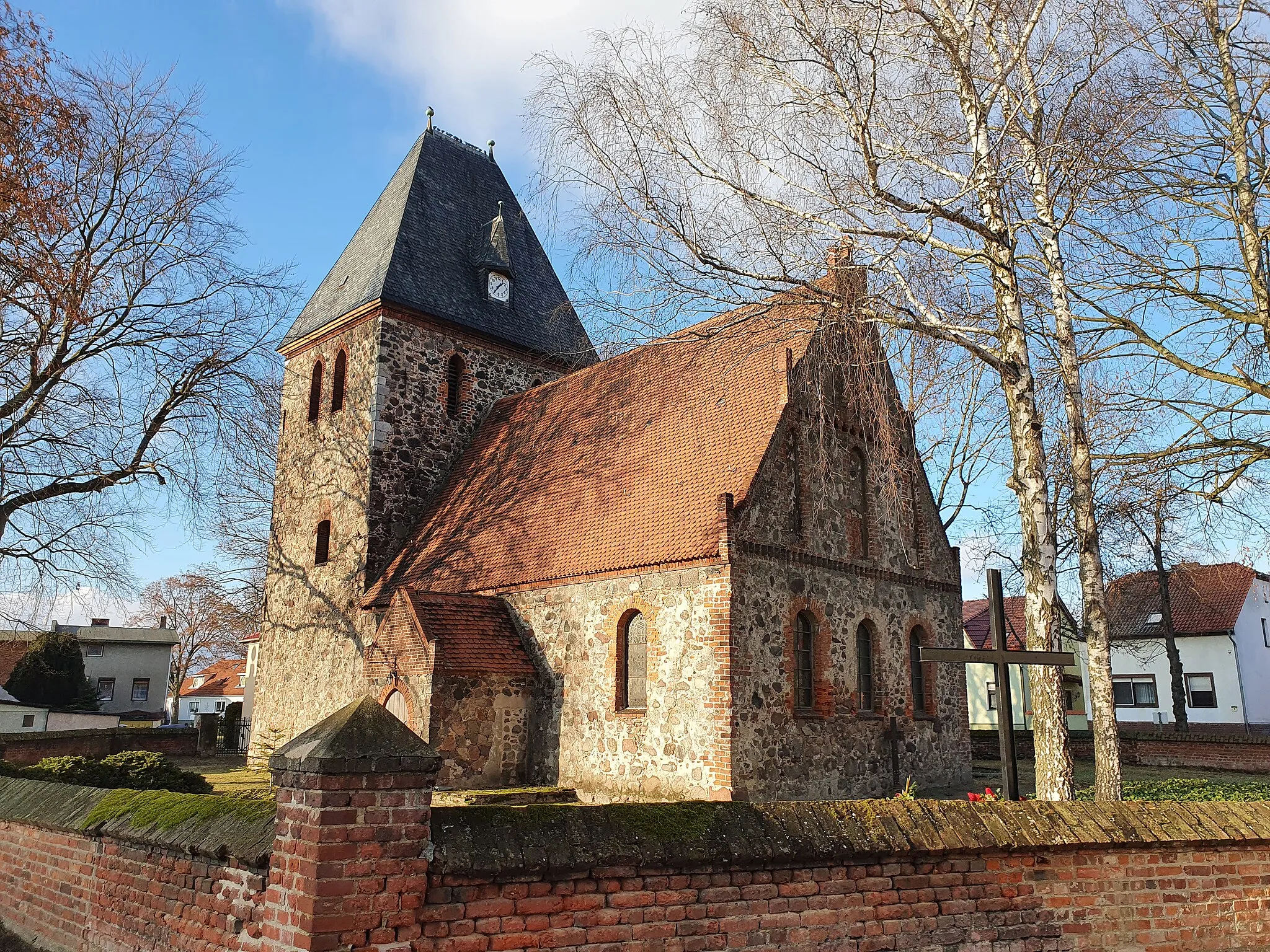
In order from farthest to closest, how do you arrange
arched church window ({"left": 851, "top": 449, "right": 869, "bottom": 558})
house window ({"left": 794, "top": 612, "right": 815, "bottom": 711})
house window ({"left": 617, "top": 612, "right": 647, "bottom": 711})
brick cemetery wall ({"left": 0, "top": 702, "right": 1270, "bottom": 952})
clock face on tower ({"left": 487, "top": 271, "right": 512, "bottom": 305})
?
clock face on tower ({"left": 487, "top": 271, "right": 512, "bottom": 305}) → arched church window ({"left": 851, "top": 449, "right": 869, "bottom": 558}) → house window ({"left": 617, "top": 612, "right": 647, "bottom": 711}) → house window ({"left": 794, "top": 612, "right": 815, "bottom": 711}) → brick cemetery wall ({"left": 0, "top": 702, "right": 1270, "bottom": 952})

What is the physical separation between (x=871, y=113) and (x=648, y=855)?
6.58 metres

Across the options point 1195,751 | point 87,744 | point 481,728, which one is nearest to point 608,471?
point 481,728

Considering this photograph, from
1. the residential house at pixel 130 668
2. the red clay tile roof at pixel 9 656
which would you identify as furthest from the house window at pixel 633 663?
the residential house at pixel 130 668

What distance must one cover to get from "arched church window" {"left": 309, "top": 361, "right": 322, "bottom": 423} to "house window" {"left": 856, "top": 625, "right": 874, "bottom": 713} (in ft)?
45.1

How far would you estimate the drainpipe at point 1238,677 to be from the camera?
108ft

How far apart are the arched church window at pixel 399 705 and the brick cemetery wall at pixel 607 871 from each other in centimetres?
749

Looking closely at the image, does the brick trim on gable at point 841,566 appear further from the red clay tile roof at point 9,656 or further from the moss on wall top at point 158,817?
the red clay tile roof at point 9,656

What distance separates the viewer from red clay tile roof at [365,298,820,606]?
1399cm

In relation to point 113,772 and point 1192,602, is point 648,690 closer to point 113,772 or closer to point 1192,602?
point 113,772

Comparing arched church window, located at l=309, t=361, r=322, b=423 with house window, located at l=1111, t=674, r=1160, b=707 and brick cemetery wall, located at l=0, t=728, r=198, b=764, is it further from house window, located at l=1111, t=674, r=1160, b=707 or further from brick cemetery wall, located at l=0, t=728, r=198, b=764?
house window, located at l=1111, t=674, r=1160, b=707

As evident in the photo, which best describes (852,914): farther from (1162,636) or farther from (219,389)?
(1162,636)

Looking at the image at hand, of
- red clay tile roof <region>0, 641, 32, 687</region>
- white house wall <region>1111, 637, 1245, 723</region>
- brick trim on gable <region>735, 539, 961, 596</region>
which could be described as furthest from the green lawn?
red clay tile roof <region>0, 641, 32, 687</region>

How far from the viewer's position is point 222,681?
71688 millimetres

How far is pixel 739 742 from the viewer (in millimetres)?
12305
